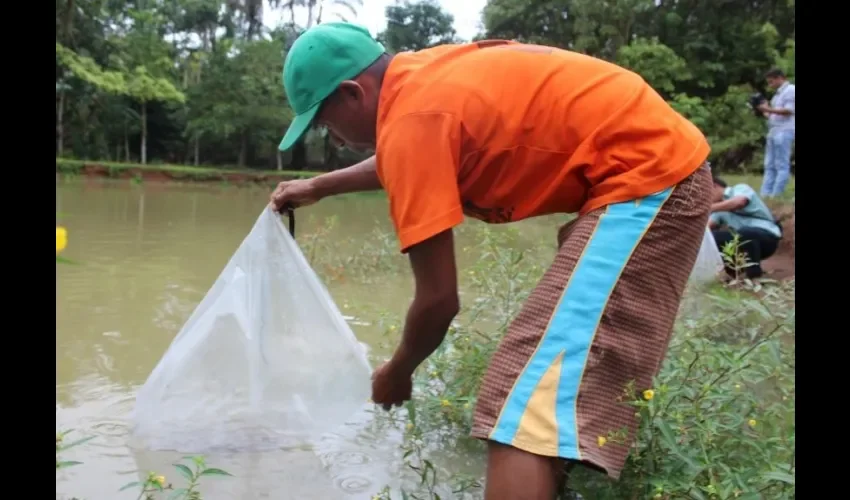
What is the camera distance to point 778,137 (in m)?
6.45

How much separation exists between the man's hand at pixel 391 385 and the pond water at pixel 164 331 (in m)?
0.36

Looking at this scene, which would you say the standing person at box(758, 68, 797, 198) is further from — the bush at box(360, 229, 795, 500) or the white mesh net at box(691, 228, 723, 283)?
the bush at box(360, 229, 795, 500)

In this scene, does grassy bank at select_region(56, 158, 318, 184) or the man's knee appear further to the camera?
grassy bank at select_region(56, 158, 318, 184)

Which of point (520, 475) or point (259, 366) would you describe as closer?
point (520, 475)

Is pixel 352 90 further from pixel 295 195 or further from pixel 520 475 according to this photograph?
pixel 520 475

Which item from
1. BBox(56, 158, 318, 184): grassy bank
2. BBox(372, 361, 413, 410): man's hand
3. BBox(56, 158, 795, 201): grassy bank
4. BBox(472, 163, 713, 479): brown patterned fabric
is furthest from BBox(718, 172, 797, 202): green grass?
BBox(56, 158, 318, 184): grassy bank

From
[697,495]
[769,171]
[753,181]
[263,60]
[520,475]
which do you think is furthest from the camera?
[263,60]

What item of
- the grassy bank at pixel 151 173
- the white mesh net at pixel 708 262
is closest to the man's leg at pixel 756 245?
the white mesh net at pixel 708 262

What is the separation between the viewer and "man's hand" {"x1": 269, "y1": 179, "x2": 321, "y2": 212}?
185cm

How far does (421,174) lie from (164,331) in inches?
85.7

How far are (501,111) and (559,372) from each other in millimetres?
451

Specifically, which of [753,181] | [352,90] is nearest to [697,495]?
[352,90]

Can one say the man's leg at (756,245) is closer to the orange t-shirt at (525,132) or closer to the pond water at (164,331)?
the pond water at (164,331)
